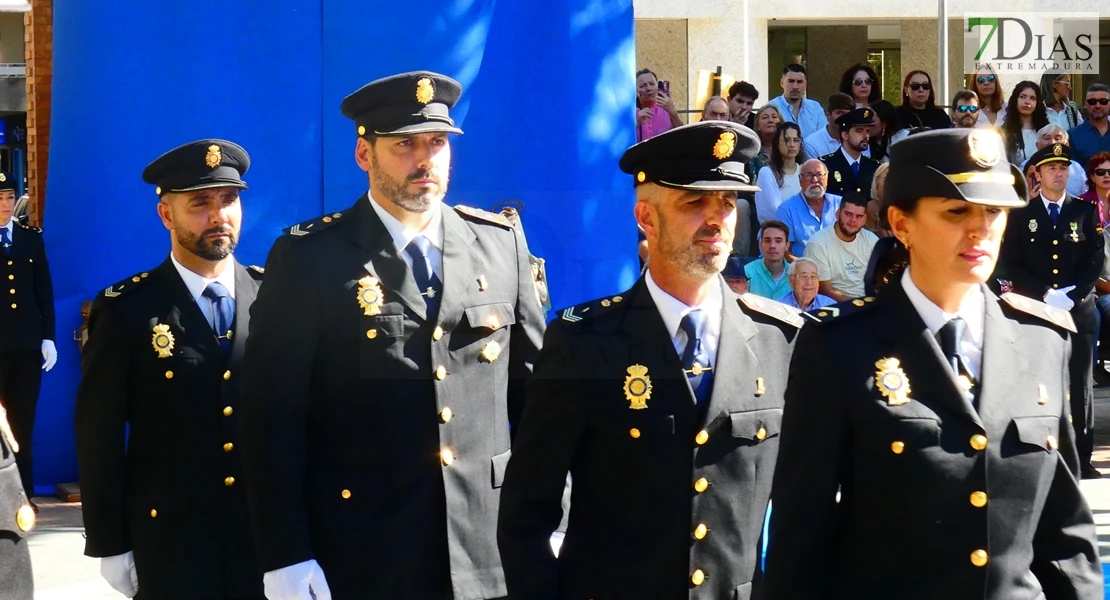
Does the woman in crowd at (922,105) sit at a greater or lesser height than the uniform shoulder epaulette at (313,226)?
greater

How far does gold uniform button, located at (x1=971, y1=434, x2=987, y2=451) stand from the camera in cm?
300

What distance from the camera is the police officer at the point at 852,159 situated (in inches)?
424

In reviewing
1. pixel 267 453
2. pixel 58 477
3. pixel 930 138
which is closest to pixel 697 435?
pixel 930 138

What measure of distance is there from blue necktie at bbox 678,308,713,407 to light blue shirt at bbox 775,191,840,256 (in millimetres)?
6534

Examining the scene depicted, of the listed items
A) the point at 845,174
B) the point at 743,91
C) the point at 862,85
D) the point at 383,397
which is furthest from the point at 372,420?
the point at 862,85

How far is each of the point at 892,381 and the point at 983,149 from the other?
0.49m

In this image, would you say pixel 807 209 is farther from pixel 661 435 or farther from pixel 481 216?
pixel 661 435

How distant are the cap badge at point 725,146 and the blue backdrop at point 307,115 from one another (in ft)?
11.1

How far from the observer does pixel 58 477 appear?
9.24 meters

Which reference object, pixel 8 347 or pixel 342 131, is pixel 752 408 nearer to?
pixel 342 131

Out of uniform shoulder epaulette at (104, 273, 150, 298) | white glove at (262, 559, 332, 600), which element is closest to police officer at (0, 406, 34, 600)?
white glove at (262, 559, 332, 600)

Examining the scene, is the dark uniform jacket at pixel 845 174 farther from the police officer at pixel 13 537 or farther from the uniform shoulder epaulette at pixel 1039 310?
the police officer at pixel 13 537

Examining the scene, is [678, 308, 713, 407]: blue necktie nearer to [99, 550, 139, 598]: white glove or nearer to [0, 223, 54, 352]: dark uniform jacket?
[99, 550, 139, 598]: white glove

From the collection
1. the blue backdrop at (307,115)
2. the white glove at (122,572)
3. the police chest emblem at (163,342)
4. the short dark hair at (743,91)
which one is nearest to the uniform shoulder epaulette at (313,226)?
the police chest emblem at (163,342)
